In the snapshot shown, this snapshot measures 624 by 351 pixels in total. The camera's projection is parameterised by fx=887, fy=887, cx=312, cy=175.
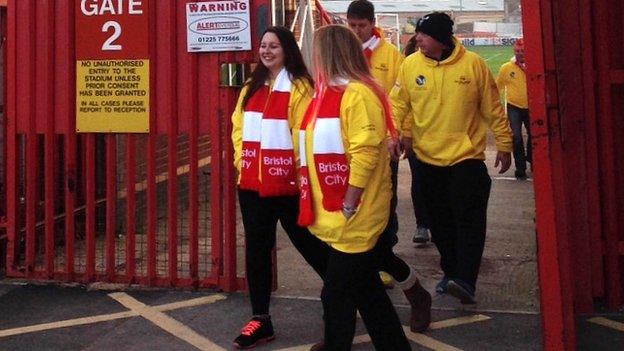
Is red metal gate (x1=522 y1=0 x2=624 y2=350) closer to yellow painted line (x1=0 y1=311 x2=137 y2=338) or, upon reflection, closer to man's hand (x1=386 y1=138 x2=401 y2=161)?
man's hand (x1=386 y1=138 x2=401 y2=161)

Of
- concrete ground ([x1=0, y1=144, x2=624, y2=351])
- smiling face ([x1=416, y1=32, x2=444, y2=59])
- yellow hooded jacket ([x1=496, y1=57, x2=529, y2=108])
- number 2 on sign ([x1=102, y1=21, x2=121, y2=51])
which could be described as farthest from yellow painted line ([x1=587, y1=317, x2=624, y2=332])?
yellow hooded jacket ([x1=496, y1=57, x2=529, y2=108])

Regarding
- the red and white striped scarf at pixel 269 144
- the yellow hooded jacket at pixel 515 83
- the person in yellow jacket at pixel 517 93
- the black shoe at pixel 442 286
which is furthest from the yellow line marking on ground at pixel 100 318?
the yellow hooded jacket at pixel 515 83

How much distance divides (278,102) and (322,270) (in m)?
0.93

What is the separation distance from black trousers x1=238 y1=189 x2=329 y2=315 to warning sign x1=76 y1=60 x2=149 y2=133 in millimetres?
1314

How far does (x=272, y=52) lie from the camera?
4781mm

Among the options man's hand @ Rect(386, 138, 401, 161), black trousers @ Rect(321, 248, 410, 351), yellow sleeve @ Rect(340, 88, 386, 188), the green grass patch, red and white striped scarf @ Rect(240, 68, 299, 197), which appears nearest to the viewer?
yellow sleeve @ Rect(340, 88, 386, 188)

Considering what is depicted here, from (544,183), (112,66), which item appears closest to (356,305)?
(544,183)

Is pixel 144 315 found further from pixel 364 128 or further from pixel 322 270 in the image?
pixel 364 128

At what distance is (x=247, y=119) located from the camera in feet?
15.8

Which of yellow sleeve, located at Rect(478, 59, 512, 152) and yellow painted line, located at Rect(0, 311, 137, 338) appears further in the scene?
yellow sleeve, located at Rect(478, 59, 512, 152)

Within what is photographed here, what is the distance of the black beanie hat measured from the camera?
211 inches

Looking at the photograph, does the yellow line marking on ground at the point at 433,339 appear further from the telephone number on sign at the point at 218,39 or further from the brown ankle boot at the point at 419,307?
the telephone number on sign at the point at 218,39

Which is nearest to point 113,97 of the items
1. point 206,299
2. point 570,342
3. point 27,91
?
point 27,91

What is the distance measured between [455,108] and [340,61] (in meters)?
1.46
